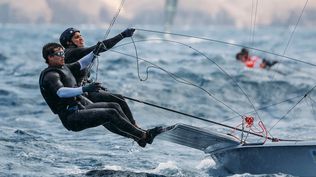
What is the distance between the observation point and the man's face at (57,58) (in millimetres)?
8070

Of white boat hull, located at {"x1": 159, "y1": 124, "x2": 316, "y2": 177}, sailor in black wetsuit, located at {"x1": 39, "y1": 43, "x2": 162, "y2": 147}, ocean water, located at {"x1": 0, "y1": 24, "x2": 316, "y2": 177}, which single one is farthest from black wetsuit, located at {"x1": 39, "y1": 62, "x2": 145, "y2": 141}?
ocean water, located at {"x1": 0, "y1": 24, "x2": 316, "y2": 177}

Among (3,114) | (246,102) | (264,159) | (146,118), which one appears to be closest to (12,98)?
(3,114)

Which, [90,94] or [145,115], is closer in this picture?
[90,94]

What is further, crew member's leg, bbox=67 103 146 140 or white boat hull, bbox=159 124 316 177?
crew member's leg, bbox=67 103 146 140

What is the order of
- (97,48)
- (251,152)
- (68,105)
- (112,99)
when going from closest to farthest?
(68,105) < (251,152) < (97,48) < (112,99)

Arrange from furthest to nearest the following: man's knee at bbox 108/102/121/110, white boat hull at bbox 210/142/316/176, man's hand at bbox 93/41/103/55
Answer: man's hand at bbox 93/41/103/55, man's knee at bbox 108/102/121/110, white boat hull at bbox 210/142/316/176

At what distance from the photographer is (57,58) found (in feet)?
26.5

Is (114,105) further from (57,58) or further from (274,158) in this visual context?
(274,158)

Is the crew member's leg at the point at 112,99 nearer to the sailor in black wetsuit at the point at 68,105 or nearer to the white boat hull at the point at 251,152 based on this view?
the sailor in black wetsuit at the point at 68,105

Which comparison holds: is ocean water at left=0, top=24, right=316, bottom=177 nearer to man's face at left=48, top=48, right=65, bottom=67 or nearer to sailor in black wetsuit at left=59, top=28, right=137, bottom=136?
sailor in black wetsuit at left=59, top=28, right=137, bottom=136

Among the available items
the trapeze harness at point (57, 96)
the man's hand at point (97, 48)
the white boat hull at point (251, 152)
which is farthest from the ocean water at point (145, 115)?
the trapeze harness at point (57, 96)

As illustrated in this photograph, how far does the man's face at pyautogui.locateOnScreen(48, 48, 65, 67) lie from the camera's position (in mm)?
8070

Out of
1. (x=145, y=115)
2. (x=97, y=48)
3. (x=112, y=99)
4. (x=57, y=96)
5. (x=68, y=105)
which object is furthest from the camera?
(x=145, y=115)

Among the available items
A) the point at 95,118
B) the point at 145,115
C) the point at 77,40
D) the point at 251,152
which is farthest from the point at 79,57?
the point at 145,115
